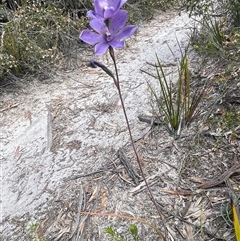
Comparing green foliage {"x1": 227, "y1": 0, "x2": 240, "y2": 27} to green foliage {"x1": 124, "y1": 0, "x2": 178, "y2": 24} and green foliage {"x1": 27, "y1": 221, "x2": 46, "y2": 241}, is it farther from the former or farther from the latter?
green foliage {"x1": 27, "y1": 221, "x2": 46, "y2": 241}

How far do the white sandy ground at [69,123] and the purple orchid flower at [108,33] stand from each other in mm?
1030

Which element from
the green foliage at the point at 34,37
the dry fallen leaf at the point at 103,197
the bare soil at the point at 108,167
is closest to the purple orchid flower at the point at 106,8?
the bare soil at the point at 108,167

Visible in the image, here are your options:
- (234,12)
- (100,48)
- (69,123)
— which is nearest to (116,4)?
(100,48)

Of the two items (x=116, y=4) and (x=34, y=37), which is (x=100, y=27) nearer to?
(x=116, y=4)

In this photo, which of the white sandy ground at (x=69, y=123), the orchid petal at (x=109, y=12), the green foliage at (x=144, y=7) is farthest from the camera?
the green foliage at (x=144, y=7)

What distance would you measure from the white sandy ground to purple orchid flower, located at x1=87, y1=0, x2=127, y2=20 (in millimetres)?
1078

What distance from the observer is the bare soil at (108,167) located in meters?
1.86

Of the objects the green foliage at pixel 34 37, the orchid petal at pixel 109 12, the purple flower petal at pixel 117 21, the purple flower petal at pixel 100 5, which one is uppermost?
the purple flower petal at pixel 100 5

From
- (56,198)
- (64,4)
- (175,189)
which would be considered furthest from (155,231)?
(64,4)

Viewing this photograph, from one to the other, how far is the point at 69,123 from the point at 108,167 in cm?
57

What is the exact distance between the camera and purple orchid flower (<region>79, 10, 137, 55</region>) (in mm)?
1273

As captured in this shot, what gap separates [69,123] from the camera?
2637 millimetres

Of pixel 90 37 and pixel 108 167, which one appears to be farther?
pixel 108 167

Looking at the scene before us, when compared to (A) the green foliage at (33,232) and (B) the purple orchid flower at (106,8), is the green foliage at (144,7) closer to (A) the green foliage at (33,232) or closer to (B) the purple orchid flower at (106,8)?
(A) the green foliage at (33,232)
